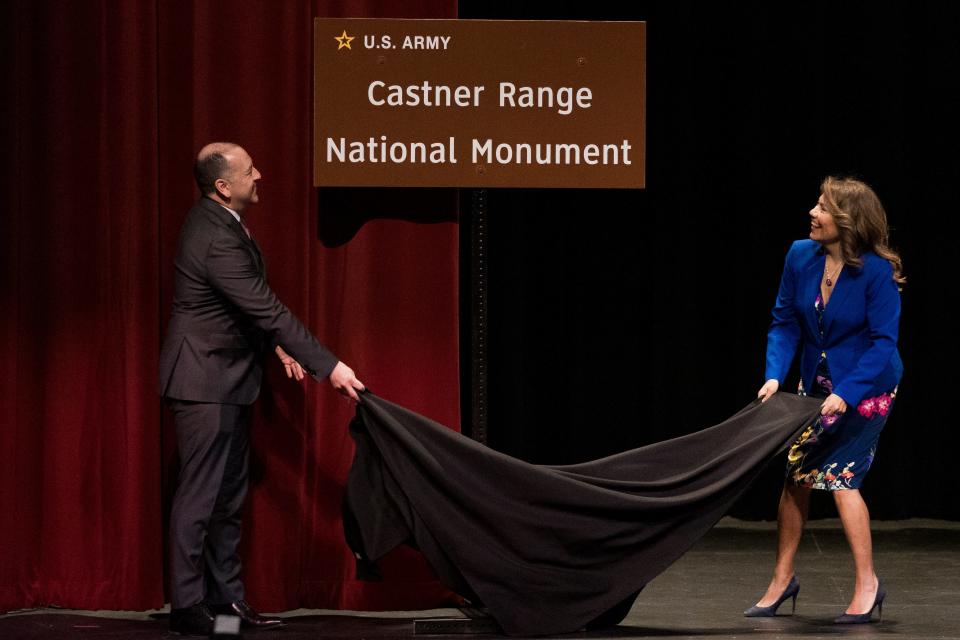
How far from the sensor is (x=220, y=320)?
13.8 ft

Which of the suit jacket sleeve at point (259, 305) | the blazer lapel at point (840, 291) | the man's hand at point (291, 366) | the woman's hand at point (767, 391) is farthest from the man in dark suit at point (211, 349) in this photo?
the blazer lapel at point (840, 291)

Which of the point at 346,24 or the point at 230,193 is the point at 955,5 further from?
the point at 230,193

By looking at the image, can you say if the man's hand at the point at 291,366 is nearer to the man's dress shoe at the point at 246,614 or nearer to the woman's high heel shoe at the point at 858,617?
the man's dress shoe at the point at 246,614

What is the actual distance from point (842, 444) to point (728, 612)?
2.31 feet

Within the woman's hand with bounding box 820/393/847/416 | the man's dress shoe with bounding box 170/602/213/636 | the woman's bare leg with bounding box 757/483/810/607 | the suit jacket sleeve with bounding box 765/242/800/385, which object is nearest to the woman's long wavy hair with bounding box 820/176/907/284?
the suit jacket sleeve with bounding box 765/242/800/385

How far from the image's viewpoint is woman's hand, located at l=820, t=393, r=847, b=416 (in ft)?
13.8

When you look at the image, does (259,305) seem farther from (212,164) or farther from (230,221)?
(212,164)

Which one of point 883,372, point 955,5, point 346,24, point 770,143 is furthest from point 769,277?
point 346,24

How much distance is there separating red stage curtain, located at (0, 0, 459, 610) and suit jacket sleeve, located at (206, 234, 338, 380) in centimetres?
39

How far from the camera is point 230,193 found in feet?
13.9

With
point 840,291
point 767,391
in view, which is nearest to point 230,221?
point 767,391

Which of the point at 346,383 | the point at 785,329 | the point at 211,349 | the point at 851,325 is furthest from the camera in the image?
the point at 785,329

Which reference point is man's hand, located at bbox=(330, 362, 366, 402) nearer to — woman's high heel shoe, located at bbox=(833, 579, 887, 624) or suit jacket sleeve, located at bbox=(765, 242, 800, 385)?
suit jacket sleeve, located at bbox=(765, 242, 800, 385)

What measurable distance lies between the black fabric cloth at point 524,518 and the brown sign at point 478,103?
0.83 metres
